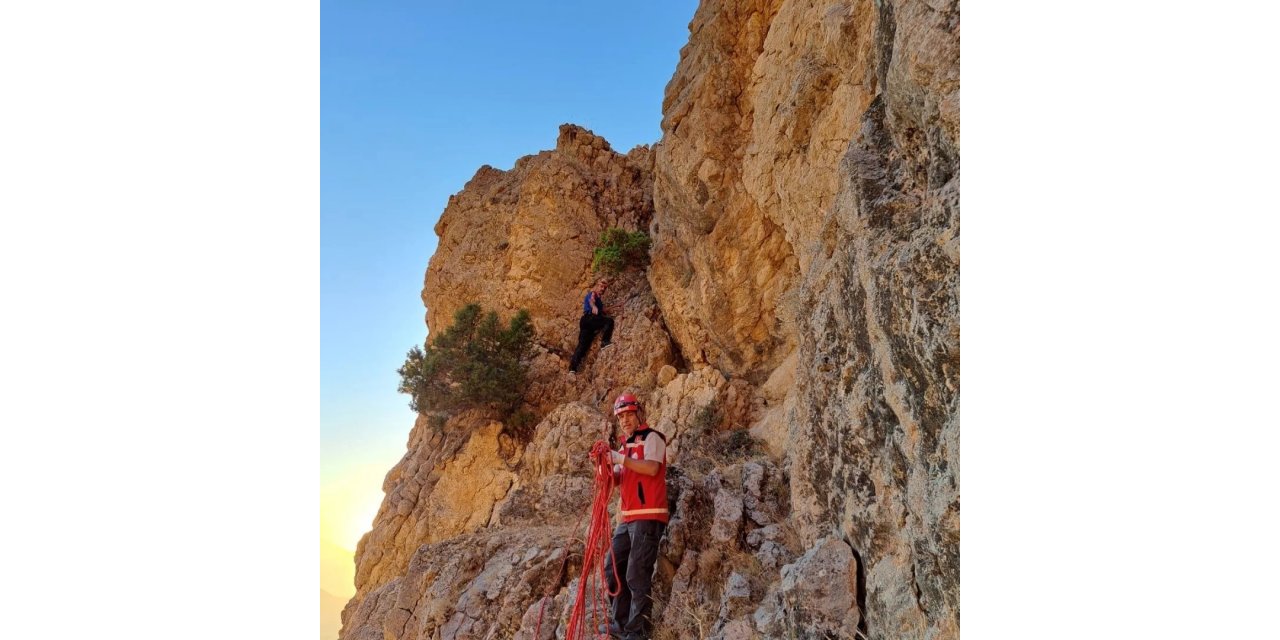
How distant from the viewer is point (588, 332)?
15.7 meters

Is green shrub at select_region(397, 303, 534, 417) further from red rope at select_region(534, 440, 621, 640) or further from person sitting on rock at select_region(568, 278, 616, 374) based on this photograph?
red rope at select_region(534, 440, 621, 640)

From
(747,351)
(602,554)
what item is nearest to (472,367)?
(747,351)

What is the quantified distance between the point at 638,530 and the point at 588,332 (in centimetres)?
955

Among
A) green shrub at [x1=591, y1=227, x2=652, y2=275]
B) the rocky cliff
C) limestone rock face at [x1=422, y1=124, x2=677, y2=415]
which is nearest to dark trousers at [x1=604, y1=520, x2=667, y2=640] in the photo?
the rocky cliff

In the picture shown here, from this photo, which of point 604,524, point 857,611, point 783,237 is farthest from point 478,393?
point 857,611

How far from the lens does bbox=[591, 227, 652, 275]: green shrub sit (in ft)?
53.8

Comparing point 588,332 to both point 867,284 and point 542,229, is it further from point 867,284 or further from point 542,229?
point 867,284

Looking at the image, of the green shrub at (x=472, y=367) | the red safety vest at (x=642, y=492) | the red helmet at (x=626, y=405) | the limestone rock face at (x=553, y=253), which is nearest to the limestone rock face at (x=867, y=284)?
the red safety vest at (x=642, y=492)

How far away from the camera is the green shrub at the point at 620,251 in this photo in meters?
16.4

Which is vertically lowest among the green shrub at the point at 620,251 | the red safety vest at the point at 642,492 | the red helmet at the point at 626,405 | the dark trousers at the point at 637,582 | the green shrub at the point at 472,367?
the dark trousers at the point at 637,582

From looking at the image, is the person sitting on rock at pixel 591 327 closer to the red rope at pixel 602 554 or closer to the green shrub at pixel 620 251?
the green shrub at pixel 620 251

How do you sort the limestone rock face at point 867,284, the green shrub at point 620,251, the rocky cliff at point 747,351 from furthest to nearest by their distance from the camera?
the green shrub at point 620,251
the rocky cliff at point 747,351
the limestone rock face at point 867,284

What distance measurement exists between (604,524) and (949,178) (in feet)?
12.9

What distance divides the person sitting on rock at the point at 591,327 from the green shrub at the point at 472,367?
110 centimetres
